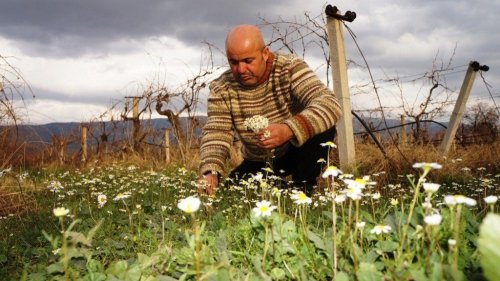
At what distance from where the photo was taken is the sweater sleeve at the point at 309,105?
3.96 metres

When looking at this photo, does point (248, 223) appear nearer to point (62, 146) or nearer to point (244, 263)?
point (244, 263)

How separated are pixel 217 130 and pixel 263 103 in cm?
54

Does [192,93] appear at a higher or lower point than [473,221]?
higher

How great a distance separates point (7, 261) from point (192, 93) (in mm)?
7775

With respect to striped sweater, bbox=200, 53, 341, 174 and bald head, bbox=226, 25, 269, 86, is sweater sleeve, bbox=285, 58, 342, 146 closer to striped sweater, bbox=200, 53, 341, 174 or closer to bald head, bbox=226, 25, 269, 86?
striped sweater, bbox=200, 53, 341, 174

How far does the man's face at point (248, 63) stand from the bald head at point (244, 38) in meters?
0.02

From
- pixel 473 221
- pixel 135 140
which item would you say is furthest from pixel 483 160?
pixel 135 140

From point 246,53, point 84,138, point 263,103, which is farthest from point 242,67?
point 84,138

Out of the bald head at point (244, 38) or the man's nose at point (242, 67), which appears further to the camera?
the man's nose at point (242, 67)

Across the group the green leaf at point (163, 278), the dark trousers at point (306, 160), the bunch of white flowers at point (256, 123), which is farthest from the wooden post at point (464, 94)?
the green leaf at point (163, 278)

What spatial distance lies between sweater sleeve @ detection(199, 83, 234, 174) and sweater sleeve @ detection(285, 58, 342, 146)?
2.49 ft

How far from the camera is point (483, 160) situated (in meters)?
7.91

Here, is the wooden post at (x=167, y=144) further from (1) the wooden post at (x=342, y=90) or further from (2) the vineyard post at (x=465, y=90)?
(2) the vineyard post at (x=465, y=90)

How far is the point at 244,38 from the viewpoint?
4.00 m
